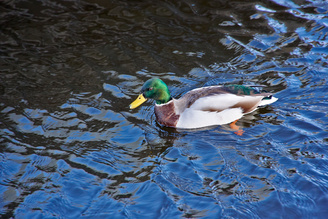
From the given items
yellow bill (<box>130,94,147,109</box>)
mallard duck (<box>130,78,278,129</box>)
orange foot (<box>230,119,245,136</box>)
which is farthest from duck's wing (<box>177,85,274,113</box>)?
yellow bill (<box>130,94,147,109</box>)

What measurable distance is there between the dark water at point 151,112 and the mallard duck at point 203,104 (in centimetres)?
18

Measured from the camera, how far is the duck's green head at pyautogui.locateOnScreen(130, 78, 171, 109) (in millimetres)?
6414

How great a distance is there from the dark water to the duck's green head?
356mm

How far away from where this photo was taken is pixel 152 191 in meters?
5.02

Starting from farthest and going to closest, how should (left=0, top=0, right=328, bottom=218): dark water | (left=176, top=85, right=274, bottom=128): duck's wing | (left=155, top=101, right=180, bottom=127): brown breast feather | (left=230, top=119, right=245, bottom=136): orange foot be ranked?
(left=155, top=101, right=180, bottom=127): brown breast feather, (left=176, top=85, right=274, bottom=128): duck's wing, (left=230, top=119, right=245, bottom=136): orange foot, (left=0, top=0, right=328, bottom=218): dark water

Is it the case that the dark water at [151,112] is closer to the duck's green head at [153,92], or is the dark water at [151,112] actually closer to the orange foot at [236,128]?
the orange foot at [236,128]

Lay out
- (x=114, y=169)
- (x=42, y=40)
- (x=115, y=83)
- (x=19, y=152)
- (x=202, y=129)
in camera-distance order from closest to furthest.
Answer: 1. (x=114, y=169)
2. (x=19, y=152)
3. (x=202, y=129)
4. (x=115, y=83)
5. (x=42, y=40)

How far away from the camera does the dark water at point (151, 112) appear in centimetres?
488

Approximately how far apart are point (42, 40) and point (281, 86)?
17.5 ft

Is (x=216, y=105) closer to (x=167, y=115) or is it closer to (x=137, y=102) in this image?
(x=167, y=115)

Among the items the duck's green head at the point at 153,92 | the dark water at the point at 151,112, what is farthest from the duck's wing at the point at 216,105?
the duck's green head at the point at 153,92

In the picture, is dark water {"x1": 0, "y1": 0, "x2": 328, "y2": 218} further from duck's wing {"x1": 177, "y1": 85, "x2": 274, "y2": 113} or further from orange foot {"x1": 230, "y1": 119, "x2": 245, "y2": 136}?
duck's wing {"x1": 177, "y1": 85, "x2": 274, "y2": 113}

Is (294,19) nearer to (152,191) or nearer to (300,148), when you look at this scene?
(300,148)

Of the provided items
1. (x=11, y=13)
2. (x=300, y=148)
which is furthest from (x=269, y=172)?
(x=11, y=13)
